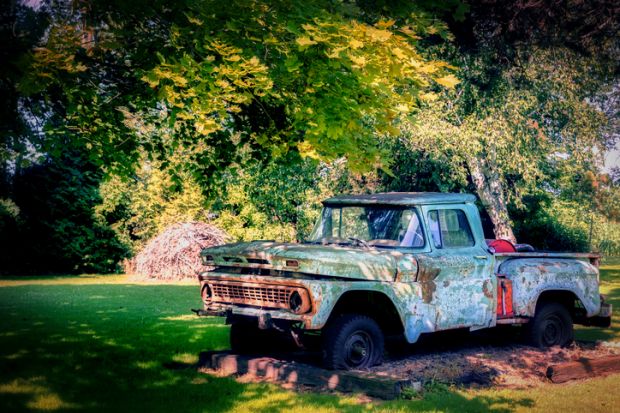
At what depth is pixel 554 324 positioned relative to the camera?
10.7 metres

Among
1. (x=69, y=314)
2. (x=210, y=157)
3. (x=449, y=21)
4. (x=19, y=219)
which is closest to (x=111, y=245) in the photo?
(x=19, y=219)

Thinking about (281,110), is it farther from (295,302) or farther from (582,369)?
(582,369)

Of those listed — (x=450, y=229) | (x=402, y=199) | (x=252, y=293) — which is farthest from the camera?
(x=450, y=229)

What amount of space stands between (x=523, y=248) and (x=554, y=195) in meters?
20.1

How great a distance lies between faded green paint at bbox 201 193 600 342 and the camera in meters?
8.11

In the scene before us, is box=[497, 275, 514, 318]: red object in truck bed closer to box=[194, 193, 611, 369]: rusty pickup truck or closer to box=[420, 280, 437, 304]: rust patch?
box=[194, 193, 611, 369]: rusty pickup truck

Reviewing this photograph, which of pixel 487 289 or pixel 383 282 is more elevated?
pixel 383 282

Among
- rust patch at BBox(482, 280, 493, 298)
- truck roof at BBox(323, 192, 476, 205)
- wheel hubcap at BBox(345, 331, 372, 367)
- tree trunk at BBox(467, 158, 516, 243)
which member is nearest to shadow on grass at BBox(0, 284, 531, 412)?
wheel hubcap at BBox(345, 331, 372, 367)

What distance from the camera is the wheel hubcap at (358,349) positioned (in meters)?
8.34

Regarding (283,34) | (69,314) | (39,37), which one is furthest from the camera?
(69,314)

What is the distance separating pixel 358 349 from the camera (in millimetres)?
8461

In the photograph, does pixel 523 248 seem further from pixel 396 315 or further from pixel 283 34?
pixel 283 34

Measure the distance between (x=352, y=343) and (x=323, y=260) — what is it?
3.47 feet

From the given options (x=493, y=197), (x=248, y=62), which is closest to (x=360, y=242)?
(x=248, y=62)
